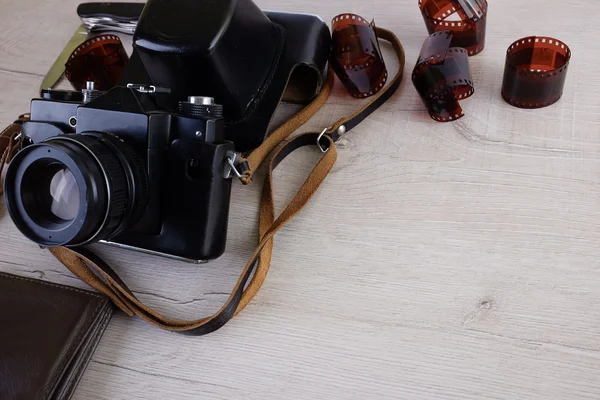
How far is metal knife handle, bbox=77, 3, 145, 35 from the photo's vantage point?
38.8 inches

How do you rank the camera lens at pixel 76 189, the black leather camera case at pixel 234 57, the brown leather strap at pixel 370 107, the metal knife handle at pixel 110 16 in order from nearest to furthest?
the camera lens at pixel 76 189 → the black leather camera case at pixel 234 57 → the brown leather strap at pixel 370 107 → the metal knife handle at pixel 110 16

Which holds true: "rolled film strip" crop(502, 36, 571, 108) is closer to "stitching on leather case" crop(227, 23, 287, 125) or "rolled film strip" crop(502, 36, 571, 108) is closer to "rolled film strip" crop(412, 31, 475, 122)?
"rolled film strip" crop(412, 31, 475, 122)

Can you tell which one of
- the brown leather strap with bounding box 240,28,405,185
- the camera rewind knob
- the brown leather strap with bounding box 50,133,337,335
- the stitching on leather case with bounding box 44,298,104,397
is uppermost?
the camera rewind knob

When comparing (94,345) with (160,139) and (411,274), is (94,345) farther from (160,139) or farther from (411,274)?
(411,274)

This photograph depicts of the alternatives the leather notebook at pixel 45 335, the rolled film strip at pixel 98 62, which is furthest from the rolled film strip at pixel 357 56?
the leather notebook at pixel 45 335

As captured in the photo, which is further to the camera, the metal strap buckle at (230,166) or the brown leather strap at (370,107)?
the brown leather strap at (370,107)

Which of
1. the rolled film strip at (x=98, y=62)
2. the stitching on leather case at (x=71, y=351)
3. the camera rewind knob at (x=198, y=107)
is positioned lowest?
→ the stitching on leather case at (x=71, y=351)

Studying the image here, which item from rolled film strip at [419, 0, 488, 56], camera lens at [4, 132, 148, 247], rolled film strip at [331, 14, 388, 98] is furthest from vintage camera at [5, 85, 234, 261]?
rolled film strip at [419, 0, 488, 56]

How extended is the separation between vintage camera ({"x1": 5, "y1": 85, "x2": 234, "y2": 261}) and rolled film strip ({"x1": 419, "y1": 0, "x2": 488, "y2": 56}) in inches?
13.4

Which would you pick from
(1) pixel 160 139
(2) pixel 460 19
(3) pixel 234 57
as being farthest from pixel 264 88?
(2) pixel 460 19

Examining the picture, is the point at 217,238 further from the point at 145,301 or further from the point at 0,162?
the point at 0,162

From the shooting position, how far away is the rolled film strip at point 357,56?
870 mm

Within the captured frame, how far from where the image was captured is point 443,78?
0.83 meters

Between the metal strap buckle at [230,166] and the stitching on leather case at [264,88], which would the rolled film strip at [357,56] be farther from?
the metal strap buckle at [230,166]
